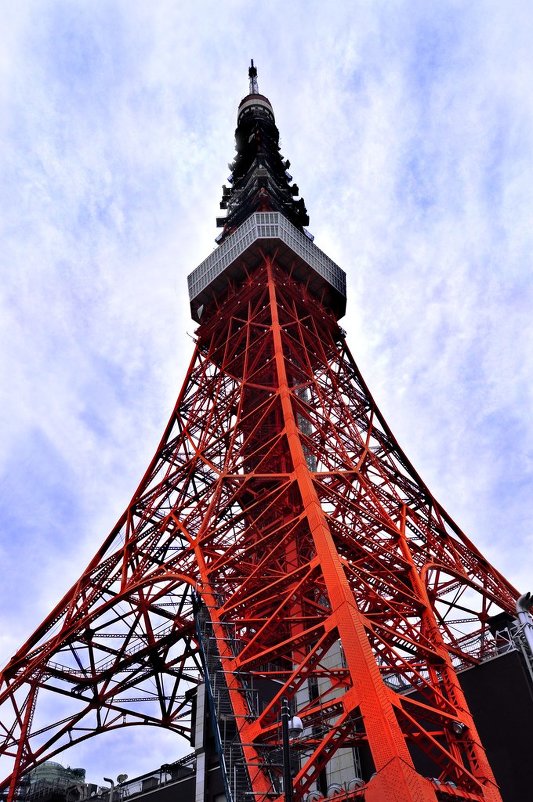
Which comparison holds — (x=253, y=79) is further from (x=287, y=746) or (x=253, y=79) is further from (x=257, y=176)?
(x=287, y=746)

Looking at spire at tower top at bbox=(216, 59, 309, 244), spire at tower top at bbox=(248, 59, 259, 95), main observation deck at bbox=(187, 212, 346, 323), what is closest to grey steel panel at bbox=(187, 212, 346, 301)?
main observation deck at bbox=(187, 212, 346, 323)

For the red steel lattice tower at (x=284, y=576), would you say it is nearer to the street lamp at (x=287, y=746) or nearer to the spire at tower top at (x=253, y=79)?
the street lamp at (x=287, y=746)

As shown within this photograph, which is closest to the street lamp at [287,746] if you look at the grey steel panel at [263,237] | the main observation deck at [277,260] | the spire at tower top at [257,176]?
the main observation deck at [277,260]

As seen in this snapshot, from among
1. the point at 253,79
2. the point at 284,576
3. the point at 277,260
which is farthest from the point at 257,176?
the point at 284,576

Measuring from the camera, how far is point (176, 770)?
894 inches

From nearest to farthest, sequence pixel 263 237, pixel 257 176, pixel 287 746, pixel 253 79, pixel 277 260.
A: pixel 287 746 → pixel 263 237 → pixel 277 260 → pixel 257 176 → pixel 253 79

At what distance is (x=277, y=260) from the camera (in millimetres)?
30609

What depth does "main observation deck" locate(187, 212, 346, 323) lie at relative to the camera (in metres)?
30.1

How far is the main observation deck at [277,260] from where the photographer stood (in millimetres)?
30078

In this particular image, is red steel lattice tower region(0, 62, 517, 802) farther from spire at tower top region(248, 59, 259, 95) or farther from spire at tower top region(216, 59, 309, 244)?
spire at tower top region(248, 59, 259, 95)

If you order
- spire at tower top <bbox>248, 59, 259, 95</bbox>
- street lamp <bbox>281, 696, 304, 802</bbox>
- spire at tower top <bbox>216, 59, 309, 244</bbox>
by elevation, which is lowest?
street lamp <bbox>281, 696, 304, 802</bbox>

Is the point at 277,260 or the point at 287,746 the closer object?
the point at 287,746

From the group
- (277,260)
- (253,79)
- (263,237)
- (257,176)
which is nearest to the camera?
(263,237)

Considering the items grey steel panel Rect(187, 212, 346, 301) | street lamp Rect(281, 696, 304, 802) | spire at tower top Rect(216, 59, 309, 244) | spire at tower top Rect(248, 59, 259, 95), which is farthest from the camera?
spire at tower top Rect(248, 59, 259, 95)
